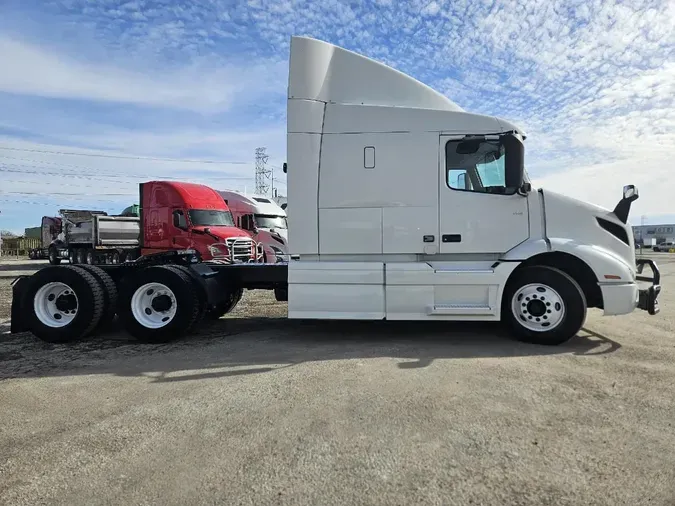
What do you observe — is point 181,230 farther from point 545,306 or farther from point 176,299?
point 545,306

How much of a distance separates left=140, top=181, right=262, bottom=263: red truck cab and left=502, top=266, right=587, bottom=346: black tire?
8.61m

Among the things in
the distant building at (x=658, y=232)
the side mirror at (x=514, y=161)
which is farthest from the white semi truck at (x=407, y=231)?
the distant building at (x=658, y=232)

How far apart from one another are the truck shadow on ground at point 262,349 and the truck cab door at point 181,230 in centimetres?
588

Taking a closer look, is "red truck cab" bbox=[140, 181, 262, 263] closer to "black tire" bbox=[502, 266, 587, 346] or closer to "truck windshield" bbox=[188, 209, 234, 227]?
"truck windshield" bbox=[188, 209, 234, 227]

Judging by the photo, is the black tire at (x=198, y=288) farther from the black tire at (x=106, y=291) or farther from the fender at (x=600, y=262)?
the fender at (x=600, y=262)

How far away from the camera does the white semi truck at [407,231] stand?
5969 mm

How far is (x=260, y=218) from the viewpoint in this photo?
18.7m

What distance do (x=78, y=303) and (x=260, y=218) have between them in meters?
12.5

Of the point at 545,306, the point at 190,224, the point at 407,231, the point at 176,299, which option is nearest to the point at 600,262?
the point at 545,306

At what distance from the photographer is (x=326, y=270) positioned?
6234 millimetres

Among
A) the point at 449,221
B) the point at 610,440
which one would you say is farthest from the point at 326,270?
the point at 610,440

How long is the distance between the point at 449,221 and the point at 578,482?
3959 mm

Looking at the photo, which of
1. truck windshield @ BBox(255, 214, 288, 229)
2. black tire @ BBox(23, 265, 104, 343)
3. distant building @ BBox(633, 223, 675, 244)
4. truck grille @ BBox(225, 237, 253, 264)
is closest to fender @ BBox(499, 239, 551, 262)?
black tire @ BBox(23, 265, 104, 343)

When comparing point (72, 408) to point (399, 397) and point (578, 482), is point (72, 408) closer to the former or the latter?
point (399, 397)
